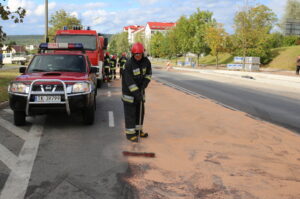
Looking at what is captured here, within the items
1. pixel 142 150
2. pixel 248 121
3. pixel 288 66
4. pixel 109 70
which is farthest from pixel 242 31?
pixel 142 150

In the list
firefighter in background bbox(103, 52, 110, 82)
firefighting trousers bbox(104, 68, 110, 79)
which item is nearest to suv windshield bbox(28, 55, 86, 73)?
firefighter in background bbox(103, 52, 110, 82)

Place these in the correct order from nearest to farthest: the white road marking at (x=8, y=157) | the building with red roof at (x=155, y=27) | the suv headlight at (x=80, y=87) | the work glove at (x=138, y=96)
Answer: the white road marking at (x=8, y=157) → the work glove at (x=138, y=96) → the suv headlight at (x=80, y=87) → the building with red roof at (x=155, y=27)

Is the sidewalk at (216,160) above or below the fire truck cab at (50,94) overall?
below

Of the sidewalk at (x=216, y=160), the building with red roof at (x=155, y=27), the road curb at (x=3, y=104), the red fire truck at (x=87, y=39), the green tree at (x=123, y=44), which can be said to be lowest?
the sidewalk at (x=216, y=160)

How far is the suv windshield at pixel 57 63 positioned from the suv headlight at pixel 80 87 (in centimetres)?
108

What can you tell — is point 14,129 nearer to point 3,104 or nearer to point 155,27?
point 3,104

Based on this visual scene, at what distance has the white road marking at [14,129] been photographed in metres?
6.50

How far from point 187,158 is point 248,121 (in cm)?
393

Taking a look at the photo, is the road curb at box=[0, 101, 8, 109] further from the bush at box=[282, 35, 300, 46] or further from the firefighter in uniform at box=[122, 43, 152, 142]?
the bush at box=[282, 35, 300, 46]

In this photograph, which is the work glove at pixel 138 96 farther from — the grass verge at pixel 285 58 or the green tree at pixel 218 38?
the green tree at pixel 218 38

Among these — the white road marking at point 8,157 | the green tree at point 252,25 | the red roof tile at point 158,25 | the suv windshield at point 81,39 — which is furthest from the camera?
the red roof tile at point 158,25

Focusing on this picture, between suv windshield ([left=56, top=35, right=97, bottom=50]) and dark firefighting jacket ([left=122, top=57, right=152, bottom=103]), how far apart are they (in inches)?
382

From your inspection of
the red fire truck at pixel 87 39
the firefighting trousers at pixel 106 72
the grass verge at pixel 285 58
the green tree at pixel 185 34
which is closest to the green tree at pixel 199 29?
the green tree at pixel 185 34

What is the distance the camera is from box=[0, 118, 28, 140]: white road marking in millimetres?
6500
